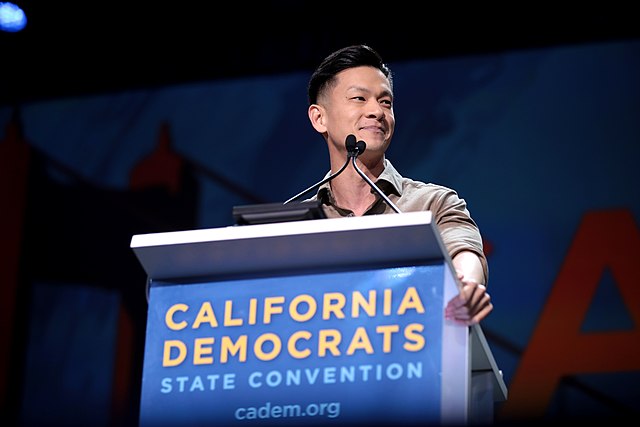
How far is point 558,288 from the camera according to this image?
378cm

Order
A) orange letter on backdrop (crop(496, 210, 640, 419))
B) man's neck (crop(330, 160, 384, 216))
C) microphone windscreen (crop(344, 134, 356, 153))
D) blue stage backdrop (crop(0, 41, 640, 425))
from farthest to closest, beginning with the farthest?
blue stage backdrop (crop(0, 41, 640, 425)) < orange letter on backdrop (crop(496, 210, 640, 419)) < man's neck (crop(330, 160, 384, 216)) < microphone windscreen (crop(344, 134, 356, 153))

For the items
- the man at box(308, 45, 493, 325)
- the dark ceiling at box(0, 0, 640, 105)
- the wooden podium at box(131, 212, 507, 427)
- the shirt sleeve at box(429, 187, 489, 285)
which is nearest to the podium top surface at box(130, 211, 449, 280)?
the wooden podium at box(131, 212, 507, 427)

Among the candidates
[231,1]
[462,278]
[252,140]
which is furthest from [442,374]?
[231,1]

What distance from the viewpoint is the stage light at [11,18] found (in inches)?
183

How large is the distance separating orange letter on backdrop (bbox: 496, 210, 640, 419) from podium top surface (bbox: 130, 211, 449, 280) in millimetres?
2076

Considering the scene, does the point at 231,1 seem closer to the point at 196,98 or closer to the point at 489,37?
the point at 196,98

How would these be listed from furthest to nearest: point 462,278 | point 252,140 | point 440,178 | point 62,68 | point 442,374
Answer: point 62,68 < point 252,140 < point 440,178 < point 462,278 < point 442,374

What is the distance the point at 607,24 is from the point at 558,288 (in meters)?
1.02

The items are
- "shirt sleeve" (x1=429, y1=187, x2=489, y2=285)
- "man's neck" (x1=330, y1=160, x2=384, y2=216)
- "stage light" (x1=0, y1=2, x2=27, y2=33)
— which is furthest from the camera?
"stage light" (x1=0, y1=2, x2=27, y2=33)

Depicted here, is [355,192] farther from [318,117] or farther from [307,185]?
[307,185]

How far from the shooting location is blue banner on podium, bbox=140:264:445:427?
162 cm

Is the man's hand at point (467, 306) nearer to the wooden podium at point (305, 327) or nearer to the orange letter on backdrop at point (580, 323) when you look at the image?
the wooden podium at point (305, 327)

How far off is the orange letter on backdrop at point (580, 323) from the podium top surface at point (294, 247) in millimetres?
2076

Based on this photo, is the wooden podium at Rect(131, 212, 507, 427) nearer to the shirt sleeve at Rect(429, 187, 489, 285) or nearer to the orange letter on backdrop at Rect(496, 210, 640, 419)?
the shirt sleeve at Rect(429, 187, 489, 285)
